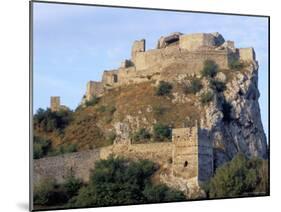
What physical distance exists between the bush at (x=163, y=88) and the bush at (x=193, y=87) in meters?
0.23

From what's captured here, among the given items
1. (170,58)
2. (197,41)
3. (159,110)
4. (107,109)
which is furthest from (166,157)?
(197,41)

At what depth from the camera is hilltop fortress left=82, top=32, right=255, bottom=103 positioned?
1104 centimetres

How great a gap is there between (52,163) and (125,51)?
1.89 metres

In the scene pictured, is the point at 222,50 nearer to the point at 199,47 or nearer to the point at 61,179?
the point at 199,47

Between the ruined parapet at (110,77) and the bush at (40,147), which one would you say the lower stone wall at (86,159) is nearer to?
the bush at (40,147)

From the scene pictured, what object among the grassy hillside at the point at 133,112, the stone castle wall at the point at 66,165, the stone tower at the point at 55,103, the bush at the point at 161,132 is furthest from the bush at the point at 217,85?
the stone tower at the point at 55,103

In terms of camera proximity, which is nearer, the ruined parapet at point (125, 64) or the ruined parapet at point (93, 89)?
the ruined parapet at point (93, 89)

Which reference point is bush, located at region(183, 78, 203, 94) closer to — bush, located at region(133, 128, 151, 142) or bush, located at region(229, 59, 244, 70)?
bush, located at region(229, 59, 244, 70)

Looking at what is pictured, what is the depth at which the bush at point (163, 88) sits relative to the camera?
11.3m

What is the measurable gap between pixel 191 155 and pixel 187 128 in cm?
41

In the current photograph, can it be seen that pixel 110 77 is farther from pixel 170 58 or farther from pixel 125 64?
pixel 170 58
